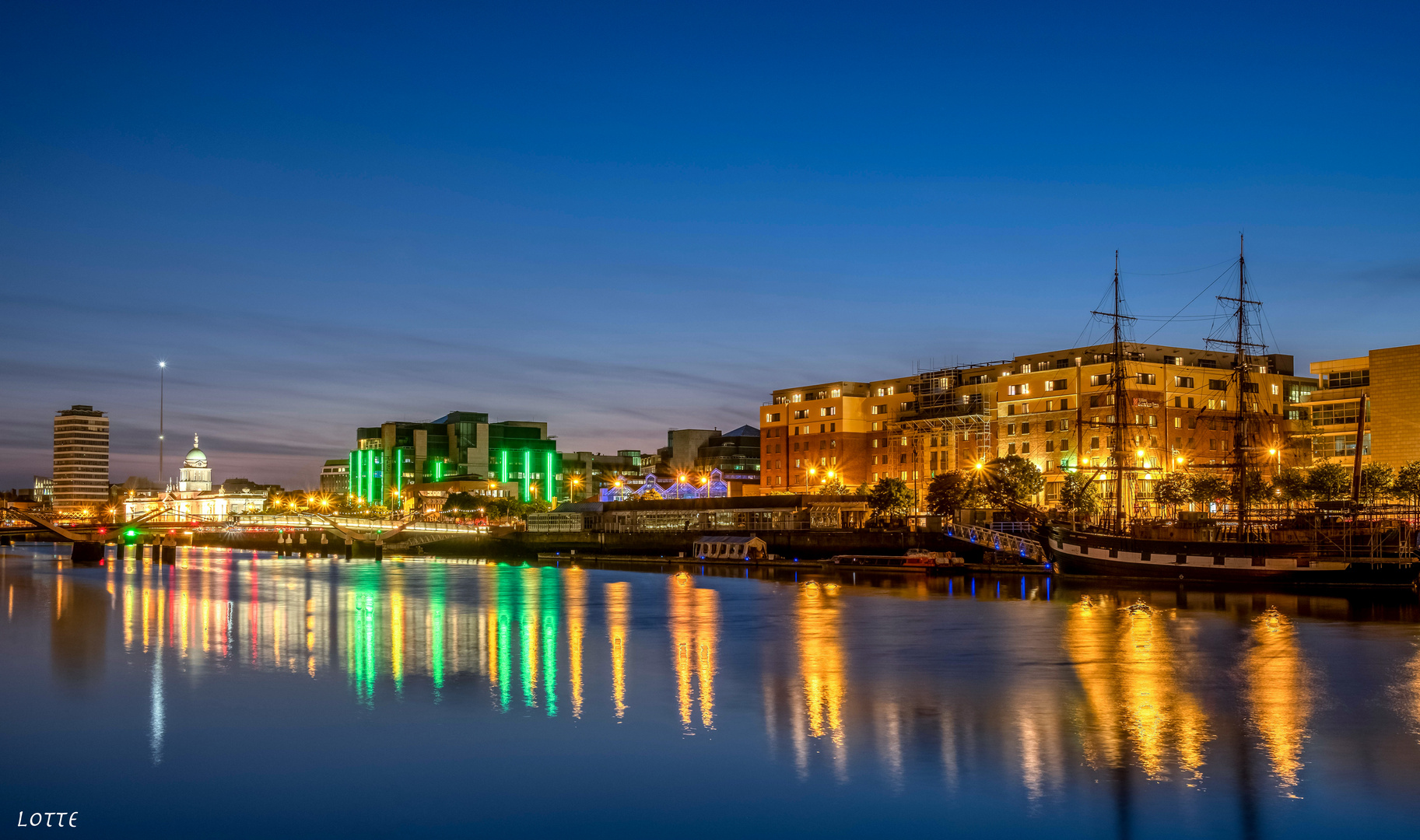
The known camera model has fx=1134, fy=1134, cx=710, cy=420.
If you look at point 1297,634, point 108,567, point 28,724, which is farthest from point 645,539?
point 28,724

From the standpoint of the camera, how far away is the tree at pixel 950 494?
340 ft

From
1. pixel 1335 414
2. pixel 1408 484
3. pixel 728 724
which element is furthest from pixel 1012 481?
pixel 728 724

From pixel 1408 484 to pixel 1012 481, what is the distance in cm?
3166

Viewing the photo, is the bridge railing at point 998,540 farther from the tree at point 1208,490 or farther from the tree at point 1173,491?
the tree at point 1208,490

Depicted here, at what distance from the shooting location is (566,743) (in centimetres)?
2352

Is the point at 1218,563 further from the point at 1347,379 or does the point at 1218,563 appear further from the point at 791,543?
the point at 1347,379

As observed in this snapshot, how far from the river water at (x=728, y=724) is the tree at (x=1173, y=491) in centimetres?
4742

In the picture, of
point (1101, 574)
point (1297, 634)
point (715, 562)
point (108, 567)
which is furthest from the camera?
point (108, 567)

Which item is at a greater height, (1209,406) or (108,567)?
(1209,406)

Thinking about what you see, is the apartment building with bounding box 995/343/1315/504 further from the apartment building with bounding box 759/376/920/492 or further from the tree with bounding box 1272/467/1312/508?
the apartment building with bounding box 759/376/920/492

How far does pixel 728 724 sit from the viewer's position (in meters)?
25.4

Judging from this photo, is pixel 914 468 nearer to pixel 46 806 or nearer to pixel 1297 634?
pixel 1297 634

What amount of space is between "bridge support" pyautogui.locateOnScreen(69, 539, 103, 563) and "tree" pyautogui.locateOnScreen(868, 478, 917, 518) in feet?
281

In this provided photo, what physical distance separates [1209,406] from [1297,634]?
280ft
